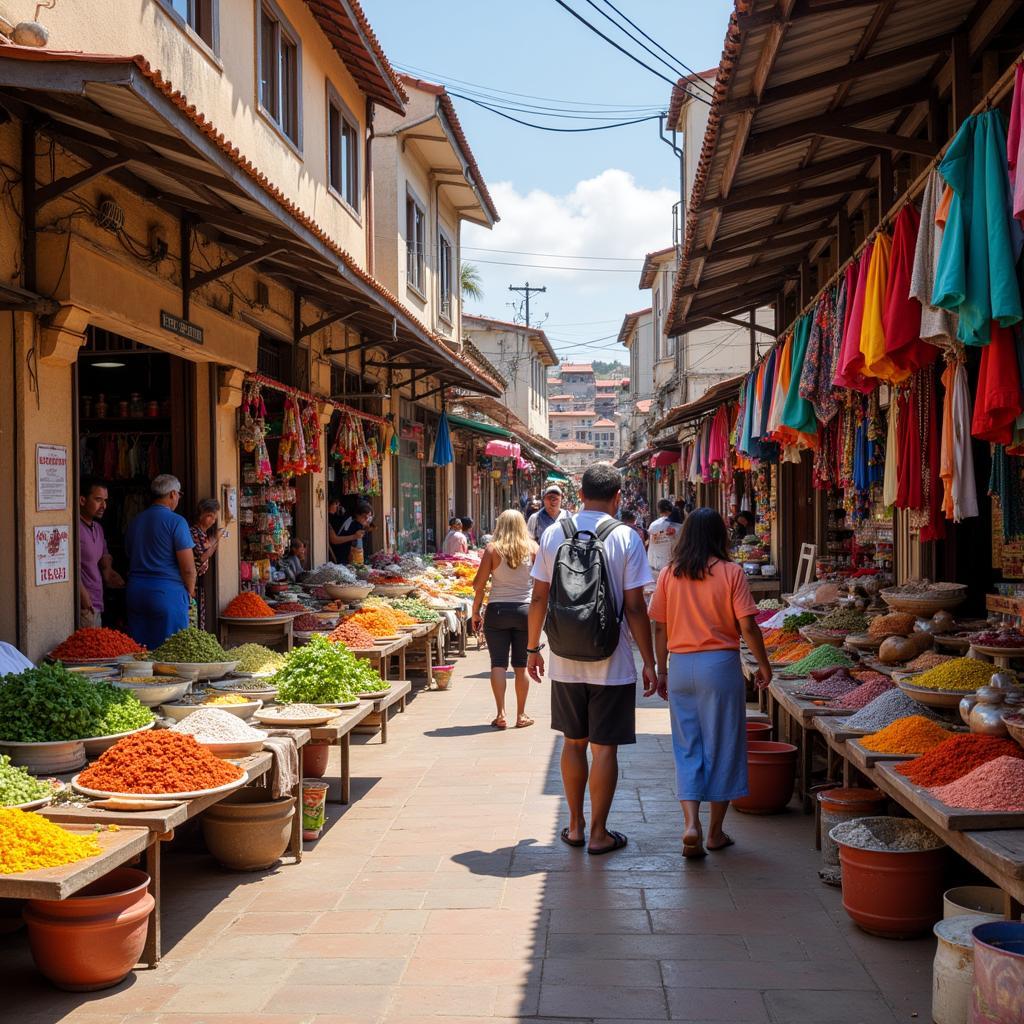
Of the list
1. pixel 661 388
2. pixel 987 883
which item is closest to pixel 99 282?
pixel 987 883

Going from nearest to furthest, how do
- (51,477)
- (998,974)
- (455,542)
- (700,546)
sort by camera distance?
1. (998,974)
2. (700,546)
3. (51,477)
4. (455,542)

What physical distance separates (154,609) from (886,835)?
232 inches

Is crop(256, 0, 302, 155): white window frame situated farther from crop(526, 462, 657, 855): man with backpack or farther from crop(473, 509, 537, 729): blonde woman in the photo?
crop(526, 462, 657, 855): man with backpack

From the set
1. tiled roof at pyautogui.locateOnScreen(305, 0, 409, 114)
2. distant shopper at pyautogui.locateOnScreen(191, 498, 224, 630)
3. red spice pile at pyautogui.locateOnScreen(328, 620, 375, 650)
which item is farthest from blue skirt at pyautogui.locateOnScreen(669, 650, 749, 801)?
tiled roof at pyautogui.locateOnScreen(305, 0, 409, 114)

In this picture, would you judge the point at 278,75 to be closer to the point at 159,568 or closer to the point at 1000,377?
the point at 159,568

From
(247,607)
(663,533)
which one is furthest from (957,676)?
(663,533)

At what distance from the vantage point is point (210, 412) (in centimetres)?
1009

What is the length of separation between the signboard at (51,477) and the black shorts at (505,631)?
4.09 meters

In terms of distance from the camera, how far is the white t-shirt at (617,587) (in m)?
6.24

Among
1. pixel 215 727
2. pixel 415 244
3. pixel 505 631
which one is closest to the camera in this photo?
pixel 215 727

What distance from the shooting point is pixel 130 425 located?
11.3 m

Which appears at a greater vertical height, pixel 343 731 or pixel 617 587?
pixel 617 587

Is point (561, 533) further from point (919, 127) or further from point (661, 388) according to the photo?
point (661, 388)

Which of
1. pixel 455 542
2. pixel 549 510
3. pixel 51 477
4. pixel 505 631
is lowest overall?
pixel 505 631
